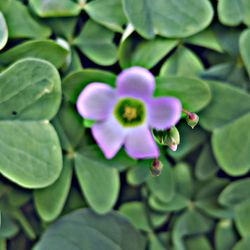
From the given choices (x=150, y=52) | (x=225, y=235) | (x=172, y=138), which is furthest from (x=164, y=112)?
(x=225, y=235)

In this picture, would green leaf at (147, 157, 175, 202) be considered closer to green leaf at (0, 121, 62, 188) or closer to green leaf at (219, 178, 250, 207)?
green leaf at (219, 178, 250, 207)

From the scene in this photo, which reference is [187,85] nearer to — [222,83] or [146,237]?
[222,83]

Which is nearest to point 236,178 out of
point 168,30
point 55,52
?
point 168,30

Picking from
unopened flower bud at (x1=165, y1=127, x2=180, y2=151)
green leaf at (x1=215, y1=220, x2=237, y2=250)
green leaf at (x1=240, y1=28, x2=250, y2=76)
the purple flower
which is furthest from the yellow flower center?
green leaf at (x1=215, y1=220, x2=237, y2=250)

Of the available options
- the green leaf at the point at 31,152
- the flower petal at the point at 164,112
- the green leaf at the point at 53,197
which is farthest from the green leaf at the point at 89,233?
the flower petal at the point at 164,112

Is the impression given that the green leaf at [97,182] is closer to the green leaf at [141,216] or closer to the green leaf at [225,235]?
the green leaf at [141,216]

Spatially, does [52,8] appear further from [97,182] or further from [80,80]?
[97,182]

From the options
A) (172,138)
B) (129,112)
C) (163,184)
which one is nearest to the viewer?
(172,138)
